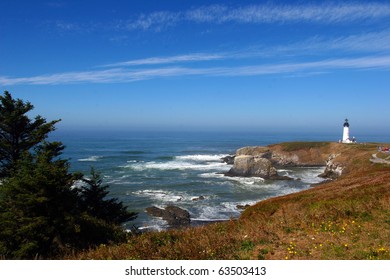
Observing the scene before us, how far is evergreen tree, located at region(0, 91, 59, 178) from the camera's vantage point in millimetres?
20953

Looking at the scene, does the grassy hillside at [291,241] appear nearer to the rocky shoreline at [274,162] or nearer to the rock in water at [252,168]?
the rocky shoreline at [274,162]

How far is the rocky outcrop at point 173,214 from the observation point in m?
32.9

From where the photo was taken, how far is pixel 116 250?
9.06m

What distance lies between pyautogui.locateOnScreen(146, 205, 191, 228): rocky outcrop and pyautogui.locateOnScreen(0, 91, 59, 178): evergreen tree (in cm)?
1681

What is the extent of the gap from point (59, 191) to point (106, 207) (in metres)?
7.82

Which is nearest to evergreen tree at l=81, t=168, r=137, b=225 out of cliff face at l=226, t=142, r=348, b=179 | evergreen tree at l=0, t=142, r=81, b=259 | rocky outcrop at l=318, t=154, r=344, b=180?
evergreen tree at l=0, t=142, r=81, b=259

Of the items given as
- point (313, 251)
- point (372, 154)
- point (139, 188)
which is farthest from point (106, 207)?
point (372, 154)

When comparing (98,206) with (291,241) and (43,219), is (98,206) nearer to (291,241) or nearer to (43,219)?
(43,219)

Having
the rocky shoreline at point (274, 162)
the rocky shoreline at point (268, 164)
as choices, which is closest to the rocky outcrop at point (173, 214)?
the rocky shoreline at point (268, 164)

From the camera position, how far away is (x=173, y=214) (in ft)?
115

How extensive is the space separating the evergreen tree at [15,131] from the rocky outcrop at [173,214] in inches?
662

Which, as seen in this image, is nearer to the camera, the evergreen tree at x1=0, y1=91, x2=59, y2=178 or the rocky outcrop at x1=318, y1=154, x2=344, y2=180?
the evergreen tree at x1=0, y1=91, x2=59, y2=178

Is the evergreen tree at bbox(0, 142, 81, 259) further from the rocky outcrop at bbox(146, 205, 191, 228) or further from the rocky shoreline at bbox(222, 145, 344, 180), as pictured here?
the rocky shoreline at bbox(222, 145, 344, 180)

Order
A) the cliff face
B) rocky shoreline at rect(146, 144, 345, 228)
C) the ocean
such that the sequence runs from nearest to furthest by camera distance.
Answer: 1. rocky shoreline at rect(146, 144, 345, 228)
2. the ocean
3. the cliff face
